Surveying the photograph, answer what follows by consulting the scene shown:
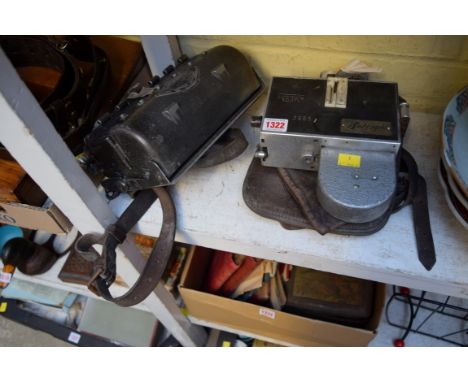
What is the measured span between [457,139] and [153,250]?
1.62ft

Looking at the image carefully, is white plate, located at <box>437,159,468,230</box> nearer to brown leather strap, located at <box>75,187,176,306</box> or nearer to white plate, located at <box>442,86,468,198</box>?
white plate, located at <box>442,86,468,198</box>

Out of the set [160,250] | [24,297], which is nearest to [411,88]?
[160,250]

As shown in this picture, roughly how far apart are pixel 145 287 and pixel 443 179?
0.48 metres

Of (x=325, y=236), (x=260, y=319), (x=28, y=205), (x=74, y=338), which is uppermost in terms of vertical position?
(x=28, y=205)

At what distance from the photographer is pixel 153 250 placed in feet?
2.00

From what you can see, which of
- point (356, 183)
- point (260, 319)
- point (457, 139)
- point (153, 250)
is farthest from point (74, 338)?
point (457, 139)

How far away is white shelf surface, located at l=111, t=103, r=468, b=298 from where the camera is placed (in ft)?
1.82

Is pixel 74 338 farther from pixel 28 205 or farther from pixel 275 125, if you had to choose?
pixel 275 125

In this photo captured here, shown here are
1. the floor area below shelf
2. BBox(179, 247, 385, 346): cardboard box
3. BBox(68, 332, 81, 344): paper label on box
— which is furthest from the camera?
BBox(68, 332, 81, 344): paper label on box

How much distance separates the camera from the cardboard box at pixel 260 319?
2.60ft

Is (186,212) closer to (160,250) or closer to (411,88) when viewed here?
(160,250)

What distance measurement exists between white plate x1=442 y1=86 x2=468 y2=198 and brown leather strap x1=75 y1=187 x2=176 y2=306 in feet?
1.35

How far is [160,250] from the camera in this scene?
61 centimetres

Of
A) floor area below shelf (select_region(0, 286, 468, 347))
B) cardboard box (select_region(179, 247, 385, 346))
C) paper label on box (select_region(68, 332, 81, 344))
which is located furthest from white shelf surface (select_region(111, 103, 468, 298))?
paper label on box (select_region(68, 332, 81, 344))
